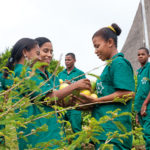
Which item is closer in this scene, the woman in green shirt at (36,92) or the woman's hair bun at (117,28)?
the woman in green shirt at (36,92)

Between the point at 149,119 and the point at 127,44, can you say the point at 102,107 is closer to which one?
the point at 149,119

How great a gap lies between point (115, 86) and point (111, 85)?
0.10m

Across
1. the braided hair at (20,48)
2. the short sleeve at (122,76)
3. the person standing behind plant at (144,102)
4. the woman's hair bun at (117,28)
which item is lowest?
the person standing behind plant at (144,102)

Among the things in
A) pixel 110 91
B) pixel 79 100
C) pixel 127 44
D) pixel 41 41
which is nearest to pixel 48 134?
pixel 79 100

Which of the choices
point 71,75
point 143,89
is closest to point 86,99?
point 143,89

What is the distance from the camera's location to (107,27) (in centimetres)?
269

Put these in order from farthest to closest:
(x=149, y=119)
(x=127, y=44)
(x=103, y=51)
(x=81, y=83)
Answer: (x=127, y=44) < (x=149, y=119) < (x=103, y=51) < (x=81, y=83)

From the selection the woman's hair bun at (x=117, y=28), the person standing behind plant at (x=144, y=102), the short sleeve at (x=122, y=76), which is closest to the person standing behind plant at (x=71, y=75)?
the person standing behind plant at (x=144, y=102)

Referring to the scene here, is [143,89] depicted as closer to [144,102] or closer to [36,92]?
[144,102]

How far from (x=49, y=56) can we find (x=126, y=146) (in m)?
1.18

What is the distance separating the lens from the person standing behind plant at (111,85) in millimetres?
2197

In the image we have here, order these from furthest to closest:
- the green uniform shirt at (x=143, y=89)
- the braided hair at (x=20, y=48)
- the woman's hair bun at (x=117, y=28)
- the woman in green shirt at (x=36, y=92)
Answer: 1. the green uniform shirt at (x=143, y=89)
2. the woman's hair bun at (x=117, y=28)
3. the braided hair at (x=20, y=48)
4. the woman in green shirt at (x=36, y=92)

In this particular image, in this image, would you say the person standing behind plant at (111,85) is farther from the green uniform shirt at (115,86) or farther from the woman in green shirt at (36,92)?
the woman in green shirt at (36,92)

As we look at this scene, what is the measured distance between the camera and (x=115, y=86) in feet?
7.37
